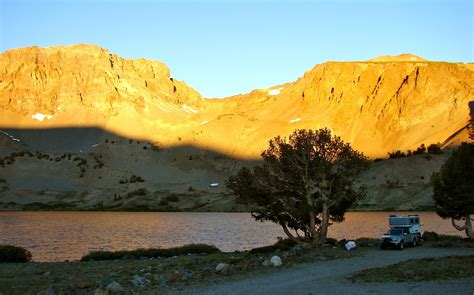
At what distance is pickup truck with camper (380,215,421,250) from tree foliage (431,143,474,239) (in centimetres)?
297

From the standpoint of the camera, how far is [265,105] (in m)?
186

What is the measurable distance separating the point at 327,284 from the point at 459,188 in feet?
66.5

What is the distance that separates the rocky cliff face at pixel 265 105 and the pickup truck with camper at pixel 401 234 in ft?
315

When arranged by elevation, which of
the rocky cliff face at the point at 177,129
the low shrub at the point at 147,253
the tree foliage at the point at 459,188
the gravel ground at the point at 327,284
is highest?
the rocky cliff face at the point at 177,129

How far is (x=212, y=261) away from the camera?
3259cm

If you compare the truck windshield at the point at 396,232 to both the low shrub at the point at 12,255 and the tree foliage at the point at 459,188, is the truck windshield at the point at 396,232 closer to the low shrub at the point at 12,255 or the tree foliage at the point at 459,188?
the tree foliage at the point at 459,188

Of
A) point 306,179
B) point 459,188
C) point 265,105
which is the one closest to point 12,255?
point 306,179

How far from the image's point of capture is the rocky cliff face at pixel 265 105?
144 m

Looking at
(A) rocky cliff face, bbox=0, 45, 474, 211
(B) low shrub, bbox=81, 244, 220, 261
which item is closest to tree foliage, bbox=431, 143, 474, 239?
(B) low shrub, bbox=81, 244, 220, 261

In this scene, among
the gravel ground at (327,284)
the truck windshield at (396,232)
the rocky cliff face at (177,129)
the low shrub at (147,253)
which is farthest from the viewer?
the rocky cliff face at (177,129)

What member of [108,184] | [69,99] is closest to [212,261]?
[108,184]

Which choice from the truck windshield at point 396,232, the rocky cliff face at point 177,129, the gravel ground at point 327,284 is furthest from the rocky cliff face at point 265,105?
the gravel ground at point 327,284

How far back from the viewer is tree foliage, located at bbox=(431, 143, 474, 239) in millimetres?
37406

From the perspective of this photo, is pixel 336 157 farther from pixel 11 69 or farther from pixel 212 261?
pixel 11 69
